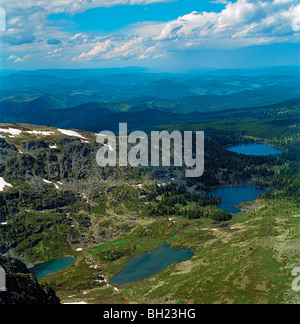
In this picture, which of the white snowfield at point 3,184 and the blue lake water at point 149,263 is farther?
the white snowfield at point 3,184

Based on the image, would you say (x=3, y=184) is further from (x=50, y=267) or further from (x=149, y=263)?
(x=149, y=263)

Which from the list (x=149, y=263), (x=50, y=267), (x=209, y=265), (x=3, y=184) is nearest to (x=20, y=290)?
(x=50, y=267)

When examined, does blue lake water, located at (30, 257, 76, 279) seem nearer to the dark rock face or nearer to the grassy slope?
the grassy slope

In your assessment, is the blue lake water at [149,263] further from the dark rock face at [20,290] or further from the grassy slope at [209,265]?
the dark rock face at [20,290]

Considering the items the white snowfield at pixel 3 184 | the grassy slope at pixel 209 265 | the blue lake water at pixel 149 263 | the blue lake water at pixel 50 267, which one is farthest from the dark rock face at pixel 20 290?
the white snowfield at pixel 3 184

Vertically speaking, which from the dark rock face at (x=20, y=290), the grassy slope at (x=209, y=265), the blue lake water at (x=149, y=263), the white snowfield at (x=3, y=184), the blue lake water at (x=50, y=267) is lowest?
the blue lake water at (x=50, y=267)

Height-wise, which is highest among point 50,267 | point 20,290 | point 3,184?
point 3,184

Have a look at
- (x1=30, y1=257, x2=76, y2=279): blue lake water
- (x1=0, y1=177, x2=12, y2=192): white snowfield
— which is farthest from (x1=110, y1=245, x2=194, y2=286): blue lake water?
(x1=0, y1=177, x2=12, y2=192): white snowfield
